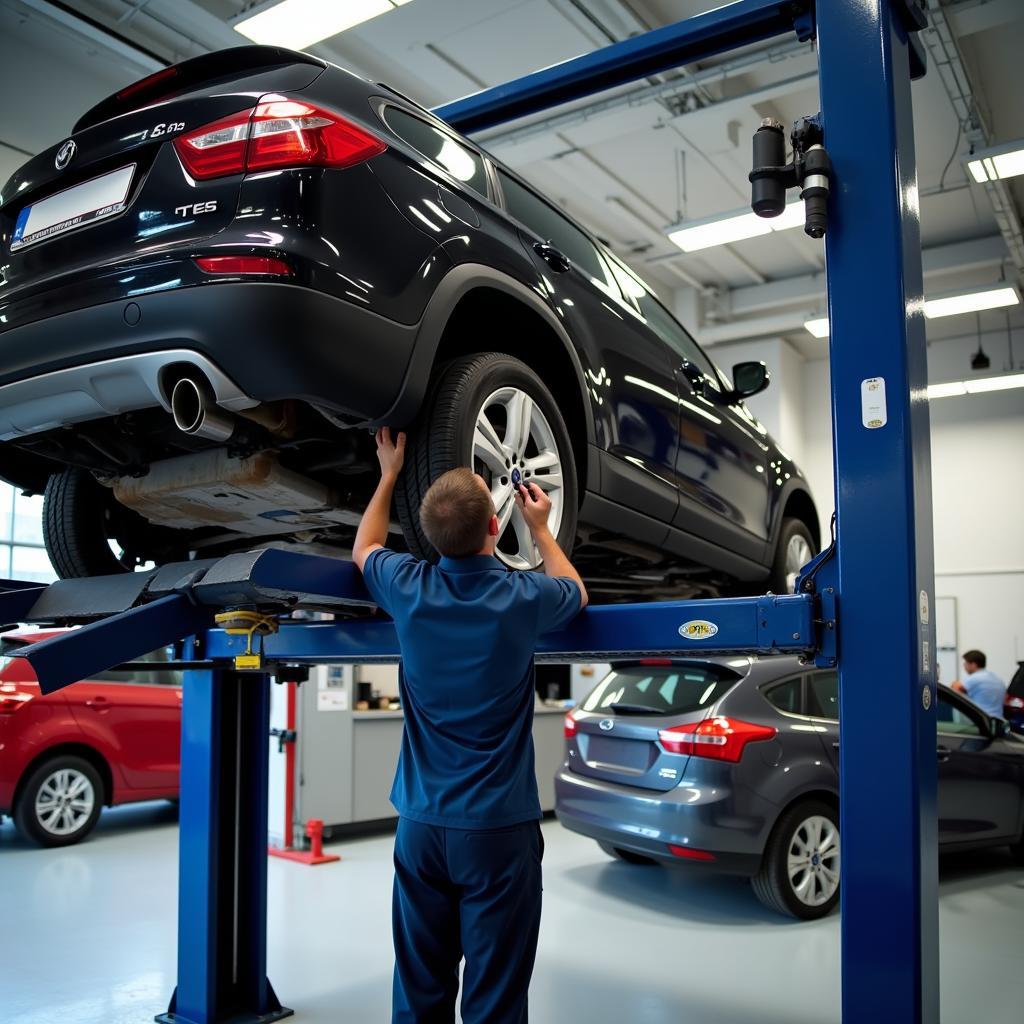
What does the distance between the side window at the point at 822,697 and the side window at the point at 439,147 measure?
344 centimetres

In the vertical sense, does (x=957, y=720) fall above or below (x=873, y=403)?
below

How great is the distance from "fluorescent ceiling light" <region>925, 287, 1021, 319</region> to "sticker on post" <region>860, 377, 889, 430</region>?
9335 millimetres

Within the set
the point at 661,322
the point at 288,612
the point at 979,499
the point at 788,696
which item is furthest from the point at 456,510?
the point at 979,499

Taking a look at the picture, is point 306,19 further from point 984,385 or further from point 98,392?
point 984,385

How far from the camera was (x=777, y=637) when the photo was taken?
7.32ft

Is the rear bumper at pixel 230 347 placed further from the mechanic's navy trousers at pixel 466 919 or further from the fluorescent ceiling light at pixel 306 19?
the fluorescent ceiling light at pixel 306 19

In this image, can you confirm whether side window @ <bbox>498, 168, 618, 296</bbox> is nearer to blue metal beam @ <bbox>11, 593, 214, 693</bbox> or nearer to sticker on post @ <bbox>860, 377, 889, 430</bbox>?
sticker on post @ <bbox>860, 377, 889, 430</bbox>

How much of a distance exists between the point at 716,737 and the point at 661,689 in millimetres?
535

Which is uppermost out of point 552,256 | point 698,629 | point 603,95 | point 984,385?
point 603,95

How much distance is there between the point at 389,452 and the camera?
2426 millimetres

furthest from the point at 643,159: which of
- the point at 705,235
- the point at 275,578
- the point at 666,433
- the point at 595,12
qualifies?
the point at 275,578

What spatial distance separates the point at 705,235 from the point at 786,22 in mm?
6597

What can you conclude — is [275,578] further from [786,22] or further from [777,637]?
[786,22]

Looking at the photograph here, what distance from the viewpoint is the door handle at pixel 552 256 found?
303 centimetres
